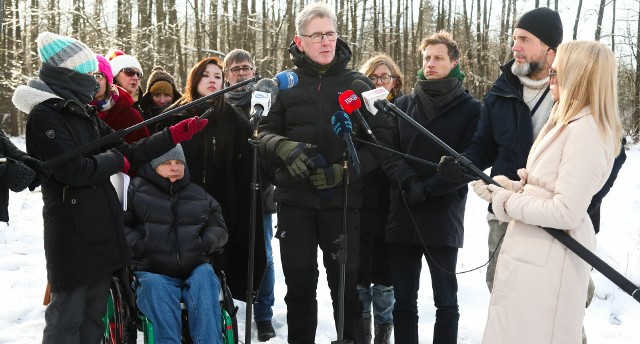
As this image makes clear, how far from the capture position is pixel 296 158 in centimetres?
327

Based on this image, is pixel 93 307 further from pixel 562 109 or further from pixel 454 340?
pixel 562 109

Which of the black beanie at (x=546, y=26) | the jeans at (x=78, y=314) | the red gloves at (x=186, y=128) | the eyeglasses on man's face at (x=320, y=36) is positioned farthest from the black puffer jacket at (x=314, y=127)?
the jeans at (x=78, y=314)

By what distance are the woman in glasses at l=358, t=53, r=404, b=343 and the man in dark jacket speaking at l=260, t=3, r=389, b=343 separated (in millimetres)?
524

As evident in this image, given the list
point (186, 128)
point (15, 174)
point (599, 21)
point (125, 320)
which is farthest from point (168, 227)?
point (599, 21)

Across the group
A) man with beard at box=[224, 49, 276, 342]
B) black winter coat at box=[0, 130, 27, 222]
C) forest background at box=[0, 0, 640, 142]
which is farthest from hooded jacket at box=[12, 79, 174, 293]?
forest background at box=[0, 0, 640, 142]

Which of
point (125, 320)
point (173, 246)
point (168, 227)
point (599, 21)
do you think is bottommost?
point (125, 320)

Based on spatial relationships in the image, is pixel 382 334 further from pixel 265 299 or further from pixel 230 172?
pixel 230 172

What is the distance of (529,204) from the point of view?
2510 mm

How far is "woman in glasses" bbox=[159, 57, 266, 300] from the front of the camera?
14.0 ft

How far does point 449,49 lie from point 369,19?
25.9m

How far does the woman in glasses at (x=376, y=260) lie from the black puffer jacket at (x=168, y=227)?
0.98 metres

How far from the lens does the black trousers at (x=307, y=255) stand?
3551mm

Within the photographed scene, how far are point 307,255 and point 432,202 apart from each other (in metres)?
0.87

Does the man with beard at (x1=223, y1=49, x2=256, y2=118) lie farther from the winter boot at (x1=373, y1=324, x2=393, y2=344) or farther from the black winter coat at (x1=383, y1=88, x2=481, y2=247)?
the winter boot at (x1=373, y1=324, x2=393, y2=344)
